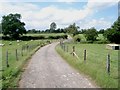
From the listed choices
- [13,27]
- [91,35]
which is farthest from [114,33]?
[13,27]

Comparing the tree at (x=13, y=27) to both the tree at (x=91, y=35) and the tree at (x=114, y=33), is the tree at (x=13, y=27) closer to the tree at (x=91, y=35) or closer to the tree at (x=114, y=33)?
the tree at (x=91, y=35)

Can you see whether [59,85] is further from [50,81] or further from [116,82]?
[116,82]

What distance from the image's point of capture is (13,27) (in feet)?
445

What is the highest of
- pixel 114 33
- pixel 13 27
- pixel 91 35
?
pixel 13 27

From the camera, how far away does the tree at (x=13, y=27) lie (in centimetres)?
13476

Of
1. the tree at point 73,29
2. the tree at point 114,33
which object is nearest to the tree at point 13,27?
the tree at point 73,29

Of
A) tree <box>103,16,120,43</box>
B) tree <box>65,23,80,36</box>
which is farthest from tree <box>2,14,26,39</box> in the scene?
tree <box>103,16,120,43</box>

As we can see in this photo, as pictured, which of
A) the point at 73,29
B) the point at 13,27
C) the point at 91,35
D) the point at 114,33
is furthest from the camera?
the point at 73,29

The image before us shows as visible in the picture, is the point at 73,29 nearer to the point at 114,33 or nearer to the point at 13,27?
the point at 13,27

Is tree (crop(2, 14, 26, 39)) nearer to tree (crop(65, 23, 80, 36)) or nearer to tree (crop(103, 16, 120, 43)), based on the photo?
tree (crop(65, 23, 80, 36))

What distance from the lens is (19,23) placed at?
140125 millimetres

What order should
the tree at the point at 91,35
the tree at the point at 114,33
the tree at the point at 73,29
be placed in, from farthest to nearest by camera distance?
1. the tree at the point at 73,29
2. the tree at the point at 91,35
3. the tree at the point at 114,33

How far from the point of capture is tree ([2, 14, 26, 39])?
442ft

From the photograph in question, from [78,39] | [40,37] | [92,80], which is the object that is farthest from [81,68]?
[40,37]
